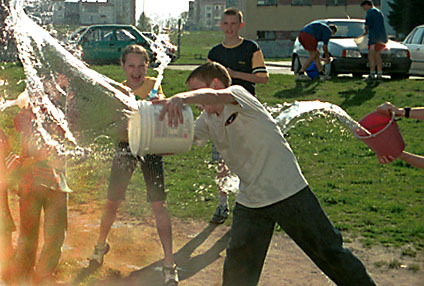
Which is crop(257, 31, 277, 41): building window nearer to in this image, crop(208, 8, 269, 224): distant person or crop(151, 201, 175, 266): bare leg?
crop(208, 8, 269, 224): distant person

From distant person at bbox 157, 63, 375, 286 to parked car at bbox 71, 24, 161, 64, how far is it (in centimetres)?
253

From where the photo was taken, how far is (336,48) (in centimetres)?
1603

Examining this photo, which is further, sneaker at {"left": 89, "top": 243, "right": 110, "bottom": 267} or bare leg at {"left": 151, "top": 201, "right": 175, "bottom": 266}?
sneaker at {"left": 89, "top": 243, "right": 110, "bottom": 267}

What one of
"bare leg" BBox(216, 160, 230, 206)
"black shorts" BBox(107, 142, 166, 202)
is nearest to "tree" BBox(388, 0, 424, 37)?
"bare leg" BBox(216, 160, 230, 206)

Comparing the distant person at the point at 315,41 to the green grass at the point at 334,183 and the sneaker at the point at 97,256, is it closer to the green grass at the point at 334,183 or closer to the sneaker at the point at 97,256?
the green grass at the point at 334,183

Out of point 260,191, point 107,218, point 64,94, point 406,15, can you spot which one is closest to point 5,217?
point 107,218

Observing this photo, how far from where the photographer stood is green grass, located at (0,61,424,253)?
6023 mm

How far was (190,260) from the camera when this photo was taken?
17.2 ft

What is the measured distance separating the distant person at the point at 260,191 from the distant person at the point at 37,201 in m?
1.18

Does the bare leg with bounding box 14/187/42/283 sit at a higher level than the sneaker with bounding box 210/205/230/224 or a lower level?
higher

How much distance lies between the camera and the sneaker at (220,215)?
6.15 m

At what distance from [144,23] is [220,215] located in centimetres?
196

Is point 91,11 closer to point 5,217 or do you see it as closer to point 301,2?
point 5,217

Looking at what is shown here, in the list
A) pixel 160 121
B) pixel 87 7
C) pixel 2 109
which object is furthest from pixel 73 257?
pixel 160 121
